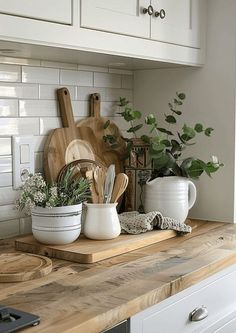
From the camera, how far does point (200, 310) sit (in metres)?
1.63

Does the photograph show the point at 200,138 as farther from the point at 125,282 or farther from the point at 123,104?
the point at 125,282

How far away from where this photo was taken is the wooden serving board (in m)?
1.67

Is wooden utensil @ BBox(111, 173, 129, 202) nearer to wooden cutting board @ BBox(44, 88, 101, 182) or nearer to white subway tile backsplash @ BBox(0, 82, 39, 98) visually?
wooden cutting board @ BBox(44, 88, 101, 182)

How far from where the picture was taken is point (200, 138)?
2.29 metres

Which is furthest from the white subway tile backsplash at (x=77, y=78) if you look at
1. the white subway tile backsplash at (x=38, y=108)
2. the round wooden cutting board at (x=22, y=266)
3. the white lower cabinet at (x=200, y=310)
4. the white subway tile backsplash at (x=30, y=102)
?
the white lower cabinet at (x=200, y=310)

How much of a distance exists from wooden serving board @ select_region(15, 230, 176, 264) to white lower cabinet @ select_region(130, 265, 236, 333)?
0.84ft

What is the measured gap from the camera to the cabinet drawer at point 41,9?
1453 millimetres

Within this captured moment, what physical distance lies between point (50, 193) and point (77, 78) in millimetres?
607

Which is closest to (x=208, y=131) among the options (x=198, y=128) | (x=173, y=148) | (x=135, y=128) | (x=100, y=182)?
(x=198, y=128)

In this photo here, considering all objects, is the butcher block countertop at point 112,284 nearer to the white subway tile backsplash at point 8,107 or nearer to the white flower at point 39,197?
the white flower at point 39,197

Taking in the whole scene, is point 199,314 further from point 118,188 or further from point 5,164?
point 5,164

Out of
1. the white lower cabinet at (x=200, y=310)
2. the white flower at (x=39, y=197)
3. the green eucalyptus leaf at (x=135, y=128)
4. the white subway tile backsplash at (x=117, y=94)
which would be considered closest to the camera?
the white lower cabinet at (x=200, y=310)

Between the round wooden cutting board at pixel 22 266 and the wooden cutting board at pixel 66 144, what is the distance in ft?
1.37

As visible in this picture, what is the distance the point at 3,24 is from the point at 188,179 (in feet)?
3.25
